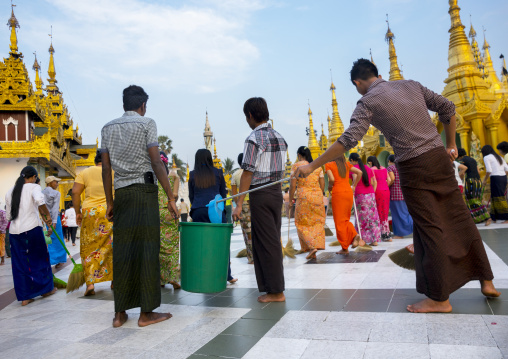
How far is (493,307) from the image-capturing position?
2736 millimetres

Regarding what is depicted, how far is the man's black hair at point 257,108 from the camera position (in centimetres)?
383

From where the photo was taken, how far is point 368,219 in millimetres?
7258

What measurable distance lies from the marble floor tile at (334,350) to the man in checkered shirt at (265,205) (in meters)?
1.17

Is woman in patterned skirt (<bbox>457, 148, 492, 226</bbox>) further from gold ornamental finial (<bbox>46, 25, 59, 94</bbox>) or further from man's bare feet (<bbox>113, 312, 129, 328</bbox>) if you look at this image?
gold ornamental finial (<bbox>46, 25, 59, 94</bbox>)

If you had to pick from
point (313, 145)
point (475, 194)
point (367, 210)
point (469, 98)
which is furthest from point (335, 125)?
point (367, 210)

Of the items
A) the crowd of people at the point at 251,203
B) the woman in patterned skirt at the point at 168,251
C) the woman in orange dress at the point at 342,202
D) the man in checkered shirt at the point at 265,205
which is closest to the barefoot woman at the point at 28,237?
the crowd of people at the point at 251,203

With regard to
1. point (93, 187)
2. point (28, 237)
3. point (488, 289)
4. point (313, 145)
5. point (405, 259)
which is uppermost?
point (313, 145)

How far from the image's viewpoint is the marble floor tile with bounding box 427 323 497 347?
2.15 metres

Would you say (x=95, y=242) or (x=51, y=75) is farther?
(x=51, y=75)

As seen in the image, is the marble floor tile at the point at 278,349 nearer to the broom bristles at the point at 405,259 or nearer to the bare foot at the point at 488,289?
the bare foot at the point at 488,289

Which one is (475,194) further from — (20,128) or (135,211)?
(20,128)

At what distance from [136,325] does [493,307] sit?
8.49ft

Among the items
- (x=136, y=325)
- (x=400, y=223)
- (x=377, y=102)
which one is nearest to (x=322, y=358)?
(x=136, y=325)

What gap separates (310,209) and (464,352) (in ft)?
14.3
